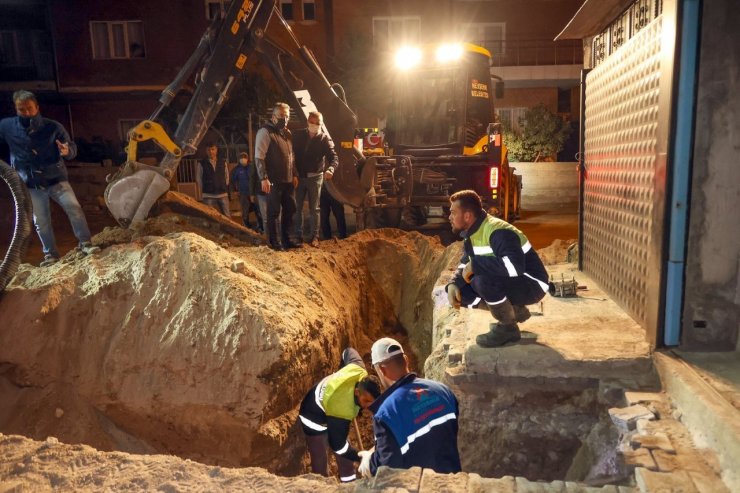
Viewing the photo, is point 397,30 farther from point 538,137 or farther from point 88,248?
point 88,248

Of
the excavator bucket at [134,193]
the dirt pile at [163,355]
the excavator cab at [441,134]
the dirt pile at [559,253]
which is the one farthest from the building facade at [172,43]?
the dirt pile at [163,355]

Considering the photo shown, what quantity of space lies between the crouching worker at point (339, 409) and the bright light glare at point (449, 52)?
7.72 m

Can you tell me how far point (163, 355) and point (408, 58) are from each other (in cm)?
767

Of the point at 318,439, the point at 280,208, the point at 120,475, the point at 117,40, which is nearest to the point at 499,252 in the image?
the point at 318,439

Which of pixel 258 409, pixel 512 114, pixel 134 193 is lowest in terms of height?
pixel 258 409

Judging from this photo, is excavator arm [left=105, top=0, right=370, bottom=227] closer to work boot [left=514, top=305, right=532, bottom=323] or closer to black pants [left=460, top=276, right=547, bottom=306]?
black pants [left=460, top=276, right=547, bottom=306]

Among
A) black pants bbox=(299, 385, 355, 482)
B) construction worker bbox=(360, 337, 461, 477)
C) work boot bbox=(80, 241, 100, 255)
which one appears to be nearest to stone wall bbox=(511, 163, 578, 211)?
work boot bbox=(80, 241, 100, 255)

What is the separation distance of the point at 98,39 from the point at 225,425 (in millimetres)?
18645

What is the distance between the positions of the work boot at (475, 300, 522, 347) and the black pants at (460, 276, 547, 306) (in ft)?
0.18

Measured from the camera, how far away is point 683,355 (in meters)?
3.23

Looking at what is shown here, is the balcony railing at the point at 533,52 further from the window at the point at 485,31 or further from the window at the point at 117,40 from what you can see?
the window at the point at 117,40

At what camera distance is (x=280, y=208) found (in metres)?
7.05

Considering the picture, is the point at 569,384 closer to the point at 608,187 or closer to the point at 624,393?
the point at 624,393

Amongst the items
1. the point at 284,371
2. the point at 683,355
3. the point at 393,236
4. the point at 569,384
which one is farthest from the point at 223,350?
the point at 393,236
